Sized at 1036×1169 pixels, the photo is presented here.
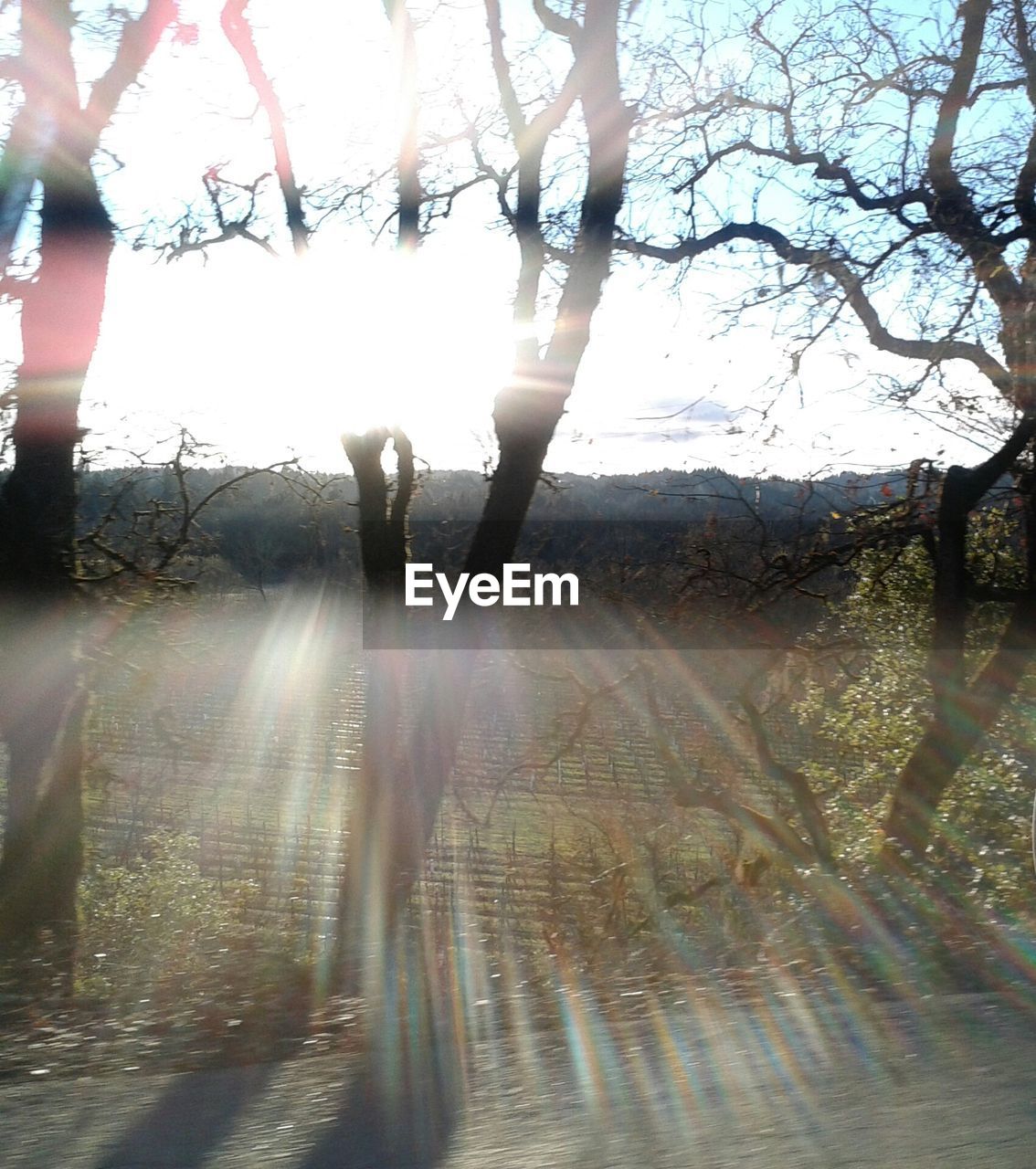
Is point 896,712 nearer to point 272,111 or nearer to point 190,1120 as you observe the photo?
point 272,111

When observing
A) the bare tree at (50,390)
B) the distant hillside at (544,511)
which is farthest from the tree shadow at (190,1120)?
the distant hillside at (544,511)

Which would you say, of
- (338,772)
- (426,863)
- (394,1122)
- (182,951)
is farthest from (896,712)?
(394,1122)

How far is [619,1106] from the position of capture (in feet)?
13.8

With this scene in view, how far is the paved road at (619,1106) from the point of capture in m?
3.78

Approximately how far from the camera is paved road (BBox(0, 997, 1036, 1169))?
378 centimetres

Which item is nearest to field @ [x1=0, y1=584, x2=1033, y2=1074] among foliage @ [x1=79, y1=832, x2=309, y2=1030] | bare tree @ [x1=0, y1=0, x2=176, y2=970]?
foliage @ [x1=79, y1=832, x2=309, y2=1030]

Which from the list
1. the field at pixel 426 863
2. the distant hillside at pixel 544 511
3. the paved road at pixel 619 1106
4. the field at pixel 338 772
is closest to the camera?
the paved road at pixel 619 1106

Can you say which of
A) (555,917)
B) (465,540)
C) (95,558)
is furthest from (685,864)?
(95,558)

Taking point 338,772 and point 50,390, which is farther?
point 338,772

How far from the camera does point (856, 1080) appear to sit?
4.40 metres

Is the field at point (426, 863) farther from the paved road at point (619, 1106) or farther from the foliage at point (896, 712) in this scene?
the foliage at point (896, 712)

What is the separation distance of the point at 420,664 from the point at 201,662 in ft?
13.5

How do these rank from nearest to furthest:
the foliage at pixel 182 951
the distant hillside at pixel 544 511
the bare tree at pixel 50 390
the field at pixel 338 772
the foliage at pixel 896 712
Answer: the foliage at pixel 182 951
the bare tree at pixel 50 390
the foliage at pixel 896 712
the distant hillside at pixel 544 511
the field at pixel 338 772

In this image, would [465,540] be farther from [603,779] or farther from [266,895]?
[266,895]
